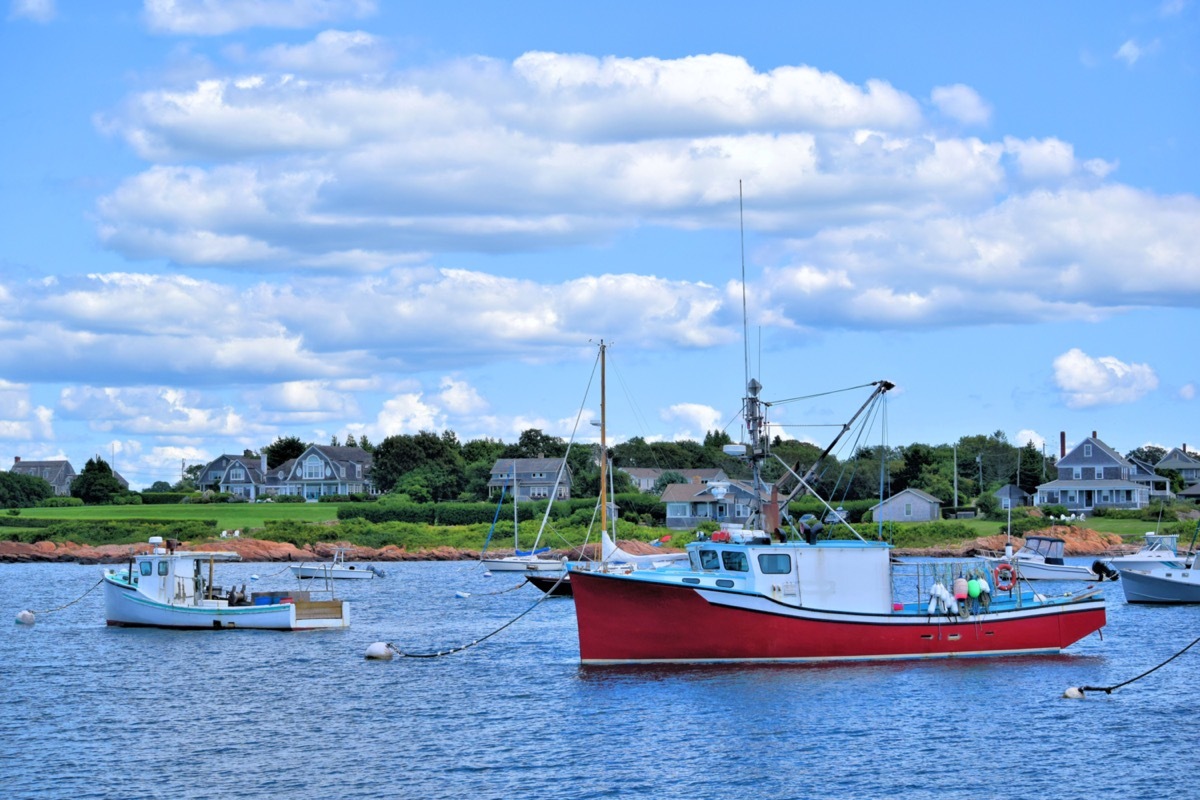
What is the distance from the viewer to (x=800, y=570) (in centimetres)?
4412

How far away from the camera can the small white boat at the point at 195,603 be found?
197ft

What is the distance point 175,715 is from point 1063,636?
2774 centimetres

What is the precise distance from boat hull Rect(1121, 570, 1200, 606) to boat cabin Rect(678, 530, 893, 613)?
34.5 meters

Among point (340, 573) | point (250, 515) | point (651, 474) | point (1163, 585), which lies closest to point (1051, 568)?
point (1163, 585)

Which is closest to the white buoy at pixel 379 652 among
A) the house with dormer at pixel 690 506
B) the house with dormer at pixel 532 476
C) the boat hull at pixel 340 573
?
the boat hull at pixel 340 573

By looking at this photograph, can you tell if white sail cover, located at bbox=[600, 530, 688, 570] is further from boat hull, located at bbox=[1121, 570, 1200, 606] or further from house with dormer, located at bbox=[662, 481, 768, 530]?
house with dormer, located at bbox=[662, 481, 768, 530]

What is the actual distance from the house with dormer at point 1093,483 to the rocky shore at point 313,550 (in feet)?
98.1

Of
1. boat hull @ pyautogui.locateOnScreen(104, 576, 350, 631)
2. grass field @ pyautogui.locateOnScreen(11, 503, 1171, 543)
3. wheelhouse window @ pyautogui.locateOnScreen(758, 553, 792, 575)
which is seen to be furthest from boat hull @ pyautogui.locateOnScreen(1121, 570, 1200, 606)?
grass field @ pyautogui.locateOnScreen(11, 503, 1171, 543)

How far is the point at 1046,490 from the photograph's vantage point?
155125mm

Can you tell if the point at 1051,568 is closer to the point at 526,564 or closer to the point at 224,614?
the point at 526,564

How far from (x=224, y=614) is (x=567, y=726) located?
2713cm

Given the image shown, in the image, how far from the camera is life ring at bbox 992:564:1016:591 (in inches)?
1913

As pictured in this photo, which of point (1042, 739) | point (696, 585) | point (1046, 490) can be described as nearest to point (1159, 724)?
point (1042, 739)

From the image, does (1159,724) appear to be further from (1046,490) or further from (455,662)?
(1046,490)
